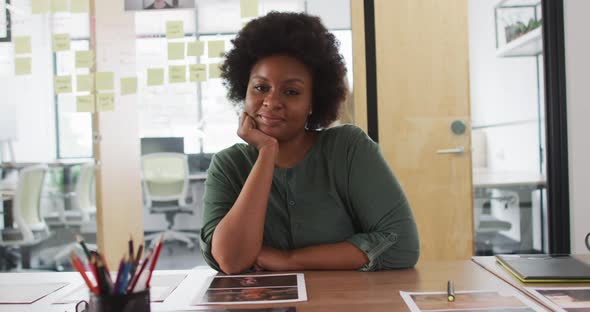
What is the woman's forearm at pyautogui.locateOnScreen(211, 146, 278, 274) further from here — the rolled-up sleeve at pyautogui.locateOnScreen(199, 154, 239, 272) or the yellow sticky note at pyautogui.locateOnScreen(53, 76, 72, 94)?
the yellow sticky note at pyautogui.locateOnScreen(53, 76, 72, 94)

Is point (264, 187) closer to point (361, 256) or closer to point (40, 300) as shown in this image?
point (361, 256)

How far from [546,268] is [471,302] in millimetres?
308

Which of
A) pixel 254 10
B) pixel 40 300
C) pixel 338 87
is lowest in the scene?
pixel 40 300

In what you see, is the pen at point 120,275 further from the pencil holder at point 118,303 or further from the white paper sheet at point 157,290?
the white paper sheet at point 157,290

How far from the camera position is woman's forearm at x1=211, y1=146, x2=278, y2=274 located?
1208 mm

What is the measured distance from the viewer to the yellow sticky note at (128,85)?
10.1ft

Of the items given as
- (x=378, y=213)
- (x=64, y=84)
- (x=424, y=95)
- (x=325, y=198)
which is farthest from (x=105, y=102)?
(x=378, y=213)

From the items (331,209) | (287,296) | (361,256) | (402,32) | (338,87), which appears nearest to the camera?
(287,296)

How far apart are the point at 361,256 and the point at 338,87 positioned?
0.60 meters

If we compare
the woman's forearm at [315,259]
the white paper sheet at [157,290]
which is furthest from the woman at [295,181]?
the white paper sheet at [157,290]

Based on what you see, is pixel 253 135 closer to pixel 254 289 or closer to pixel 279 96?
pixel 279 96

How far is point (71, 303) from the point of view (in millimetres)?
977

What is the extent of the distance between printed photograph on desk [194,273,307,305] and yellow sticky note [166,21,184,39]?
212cm

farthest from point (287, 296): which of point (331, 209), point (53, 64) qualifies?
point (53, 64)
